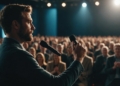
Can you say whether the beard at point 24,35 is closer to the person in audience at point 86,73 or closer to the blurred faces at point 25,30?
the blurred faces at point 25,30

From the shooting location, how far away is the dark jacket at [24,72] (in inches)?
61.7

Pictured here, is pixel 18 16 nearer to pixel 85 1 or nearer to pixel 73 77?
pixel 73 77

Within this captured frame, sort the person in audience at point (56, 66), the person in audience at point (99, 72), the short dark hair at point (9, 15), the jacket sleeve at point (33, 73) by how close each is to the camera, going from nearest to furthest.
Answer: the jacket sleeve at point (33, 73)
the short dark hair at point (9, 15)
the person in audience at point (56, 66)
the person in audience at point (99, 72)

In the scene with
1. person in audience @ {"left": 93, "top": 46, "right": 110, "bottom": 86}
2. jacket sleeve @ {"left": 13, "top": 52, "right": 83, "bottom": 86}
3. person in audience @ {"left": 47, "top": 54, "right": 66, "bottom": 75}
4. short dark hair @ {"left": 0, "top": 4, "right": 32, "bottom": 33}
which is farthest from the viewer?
person in audience @ {"left": 93, "top": 46, "right": 110, "bottom": 86}

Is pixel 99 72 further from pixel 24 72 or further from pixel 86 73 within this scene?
pixel 24 72

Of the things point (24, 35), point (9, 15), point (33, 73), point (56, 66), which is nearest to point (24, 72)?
point (33, 73)

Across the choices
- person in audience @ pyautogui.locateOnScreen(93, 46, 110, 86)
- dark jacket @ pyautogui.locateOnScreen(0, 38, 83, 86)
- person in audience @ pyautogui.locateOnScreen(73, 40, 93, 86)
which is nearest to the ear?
dark jacket @ pyautogui.locateOnScreen(0, 38, 83, 86)

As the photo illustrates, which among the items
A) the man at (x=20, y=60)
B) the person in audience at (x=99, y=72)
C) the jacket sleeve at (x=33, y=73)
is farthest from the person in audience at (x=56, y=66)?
the jacket sleeve at (x=33, y=73)

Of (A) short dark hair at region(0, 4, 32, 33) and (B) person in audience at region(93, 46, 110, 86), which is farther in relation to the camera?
(B) person in audience at region(93, 46, 110, 86)

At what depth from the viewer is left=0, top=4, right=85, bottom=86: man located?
1.57m

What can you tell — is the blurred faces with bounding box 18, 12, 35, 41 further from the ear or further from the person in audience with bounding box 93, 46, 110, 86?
the person in audience with bounding box 93, 46, 110, 86

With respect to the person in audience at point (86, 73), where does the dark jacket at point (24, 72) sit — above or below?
above

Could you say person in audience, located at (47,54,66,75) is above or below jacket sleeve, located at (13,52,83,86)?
below

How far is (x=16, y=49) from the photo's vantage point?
1646 mm
